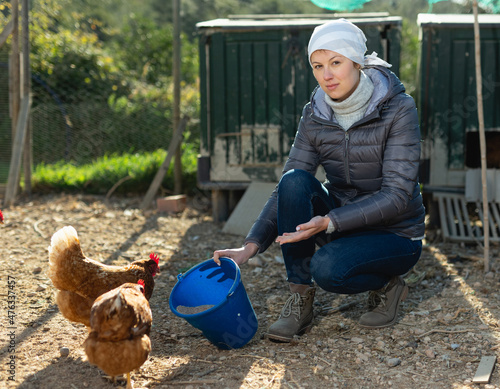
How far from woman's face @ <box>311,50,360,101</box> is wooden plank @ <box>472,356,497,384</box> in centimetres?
145

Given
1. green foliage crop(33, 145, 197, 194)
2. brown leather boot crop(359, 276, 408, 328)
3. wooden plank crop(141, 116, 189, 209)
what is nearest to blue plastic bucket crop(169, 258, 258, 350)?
brown leather boot crop(359, 276, 408, 328)

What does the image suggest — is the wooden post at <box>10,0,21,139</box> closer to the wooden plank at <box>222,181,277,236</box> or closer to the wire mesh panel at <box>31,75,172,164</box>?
the wire mesh panel at <box>31,75,172,164</box>

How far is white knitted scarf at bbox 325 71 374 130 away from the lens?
2740 mm

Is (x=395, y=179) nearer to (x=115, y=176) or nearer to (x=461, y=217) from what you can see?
(x=461, y=217)

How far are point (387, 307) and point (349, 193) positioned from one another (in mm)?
662

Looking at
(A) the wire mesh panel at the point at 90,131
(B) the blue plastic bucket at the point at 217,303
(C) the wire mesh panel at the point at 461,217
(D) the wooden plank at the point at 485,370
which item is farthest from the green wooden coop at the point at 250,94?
(D) the wooden plank at the point at 485,370

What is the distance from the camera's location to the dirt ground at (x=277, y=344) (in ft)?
8.09

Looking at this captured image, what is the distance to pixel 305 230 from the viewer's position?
8.45ft

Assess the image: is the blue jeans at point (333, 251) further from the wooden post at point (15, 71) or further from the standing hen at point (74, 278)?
the wooden post at point (15, 71)

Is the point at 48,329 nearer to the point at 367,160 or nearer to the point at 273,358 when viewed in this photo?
the point at 273,358

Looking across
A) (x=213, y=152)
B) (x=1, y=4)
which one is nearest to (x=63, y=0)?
(x=1, y=4)

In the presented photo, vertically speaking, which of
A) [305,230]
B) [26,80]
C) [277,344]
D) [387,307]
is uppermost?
[26,80]

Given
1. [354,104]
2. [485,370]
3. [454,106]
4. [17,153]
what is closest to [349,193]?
[354,104]

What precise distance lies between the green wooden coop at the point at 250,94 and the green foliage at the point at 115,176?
1.15 metres
